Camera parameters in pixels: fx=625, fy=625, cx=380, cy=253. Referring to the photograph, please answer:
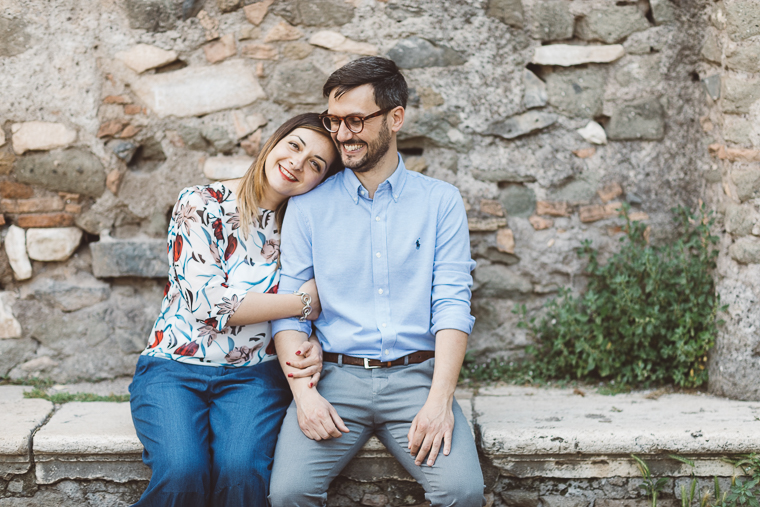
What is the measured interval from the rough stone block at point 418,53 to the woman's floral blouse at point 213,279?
995 mm

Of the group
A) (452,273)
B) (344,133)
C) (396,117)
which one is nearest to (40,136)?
(344,133)

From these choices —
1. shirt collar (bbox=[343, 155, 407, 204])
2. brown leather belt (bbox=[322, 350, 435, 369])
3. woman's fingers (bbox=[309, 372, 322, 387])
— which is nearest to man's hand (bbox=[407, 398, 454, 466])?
brown leather belt (bbox=[322, 350, 435, 369])

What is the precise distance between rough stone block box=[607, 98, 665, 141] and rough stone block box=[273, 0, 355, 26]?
1.30m

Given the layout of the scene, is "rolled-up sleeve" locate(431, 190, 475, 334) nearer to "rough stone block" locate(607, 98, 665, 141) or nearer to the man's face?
the man's face

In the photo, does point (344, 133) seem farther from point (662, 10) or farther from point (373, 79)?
→ point (662, 10)

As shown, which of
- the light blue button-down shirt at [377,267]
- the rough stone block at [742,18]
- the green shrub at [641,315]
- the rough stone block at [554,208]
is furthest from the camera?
the rough stone block at [554,208]

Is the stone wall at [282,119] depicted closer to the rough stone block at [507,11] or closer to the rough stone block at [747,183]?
the rough stone block at [507,11]

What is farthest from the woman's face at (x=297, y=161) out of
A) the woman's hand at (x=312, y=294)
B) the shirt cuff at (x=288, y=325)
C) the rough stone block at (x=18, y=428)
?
the rough stone block at (x=18, y=428)

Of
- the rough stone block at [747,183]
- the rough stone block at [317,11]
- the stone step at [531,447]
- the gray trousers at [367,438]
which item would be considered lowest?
the stone step at [531,447]

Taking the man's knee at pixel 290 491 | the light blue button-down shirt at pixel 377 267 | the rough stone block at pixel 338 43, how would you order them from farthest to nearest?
the rough stone block at pixel 338 43
the light blue button-down shirt at pixel 377 267
the man's knee at pixel 290 491

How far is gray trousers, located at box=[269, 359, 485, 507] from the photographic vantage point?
1965 millimetres

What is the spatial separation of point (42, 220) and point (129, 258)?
0.42 m

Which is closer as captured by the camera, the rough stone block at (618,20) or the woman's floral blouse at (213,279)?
the woman's floral blouse at (213,279)

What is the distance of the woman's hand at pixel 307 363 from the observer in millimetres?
2113
